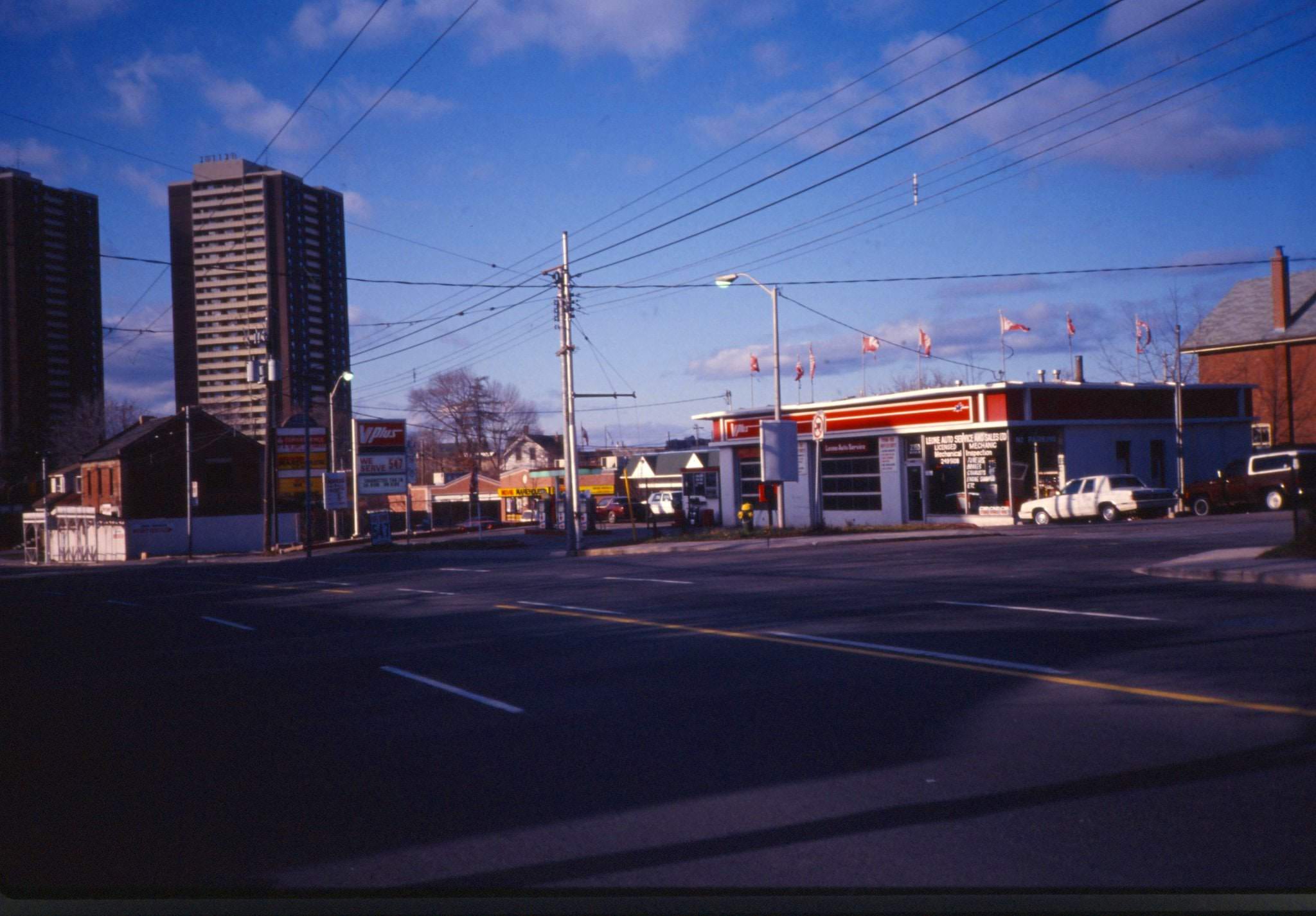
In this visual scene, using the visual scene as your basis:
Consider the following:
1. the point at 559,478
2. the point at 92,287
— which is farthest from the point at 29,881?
the point at 559,478

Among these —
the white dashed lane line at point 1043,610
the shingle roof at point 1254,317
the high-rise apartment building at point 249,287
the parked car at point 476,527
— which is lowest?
the parked car at point 476,527

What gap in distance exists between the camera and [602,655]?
37.8 feet

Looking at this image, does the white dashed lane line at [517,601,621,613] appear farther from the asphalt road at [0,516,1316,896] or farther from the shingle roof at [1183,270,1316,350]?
the shingle roof at [1183,270,1316,350]

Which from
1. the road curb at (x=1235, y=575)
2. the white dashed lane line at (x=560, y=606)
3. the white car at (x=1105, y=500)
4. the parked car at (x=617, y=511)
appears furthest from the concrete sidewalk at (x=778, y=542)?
the parked car at (x=617, y=511)

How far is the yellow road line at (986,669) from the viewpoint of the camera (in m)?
7.92

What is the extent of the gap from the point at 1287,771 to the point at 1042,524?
33.6 meters

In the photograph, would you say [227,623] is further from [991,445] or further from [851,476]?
[851,476]

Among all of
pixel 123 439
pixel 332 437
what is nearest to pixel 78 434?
pixel 123 439

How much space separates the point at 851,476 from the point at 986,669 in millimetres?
36142

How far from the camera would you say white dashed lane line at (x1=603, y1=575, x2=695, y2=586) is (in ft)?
65.6

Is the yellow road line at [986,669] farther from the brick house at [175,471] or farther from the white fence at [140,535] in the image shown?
the brick house at [175,471]

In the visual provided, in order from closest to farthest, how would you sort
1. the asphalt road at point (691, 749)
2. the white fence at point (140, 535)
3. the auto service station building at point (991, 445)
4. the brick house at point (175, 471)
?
the asphalt road at point (691, 749), the auto service station building at point (991, 445), the white fence at point (140, 535), the brick house at point (175, 471)

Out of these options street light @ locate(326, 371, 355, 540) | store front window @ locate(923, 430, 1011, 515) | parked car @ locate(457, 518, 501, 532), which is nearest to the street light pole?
street light @ locate(326, 371, 355, 540)

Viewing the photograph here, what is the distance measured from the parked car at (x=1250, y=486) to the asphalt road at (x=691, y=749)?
24.9 meters
